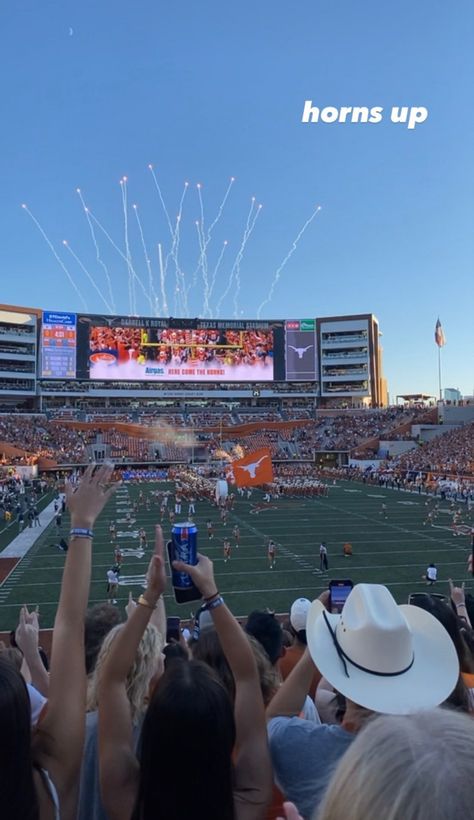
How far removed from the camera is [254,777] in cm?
186

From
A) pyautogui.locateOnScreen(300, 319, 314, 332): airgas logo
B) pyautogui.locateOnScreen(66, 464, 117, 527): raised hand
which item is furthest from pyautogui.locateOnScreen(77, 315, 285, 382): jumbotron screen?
pyautogui.locateOnScreen(66, 464, 117, 527): raised hand

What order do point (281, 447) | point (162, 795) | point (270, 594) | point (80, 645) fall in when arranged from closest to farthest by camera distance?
point (162, 795)
point (80, 645)
point (270, 594)
point (281, 447)

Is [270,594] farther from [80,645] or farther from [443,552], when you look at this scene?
[80,645]

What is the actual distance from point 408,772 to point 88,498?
67.7 inches

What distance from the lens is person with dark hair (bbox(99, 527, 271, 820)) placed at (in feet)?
5.13

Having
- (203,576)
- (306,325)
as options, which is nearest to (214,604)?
(203,576)

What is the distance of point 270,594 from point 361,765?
48.0 feet

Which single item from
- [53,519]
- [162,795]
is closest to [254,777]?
[162,795]

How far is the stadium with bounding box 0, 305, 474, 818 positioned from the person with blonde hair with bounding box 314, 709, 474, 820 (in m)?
1.05

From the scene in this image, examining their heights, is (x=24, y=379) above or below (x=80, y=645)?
above

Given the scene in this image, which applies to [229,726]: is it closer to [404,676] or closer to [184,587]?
[404,676]

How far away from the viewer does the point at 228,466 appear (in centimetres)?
3834

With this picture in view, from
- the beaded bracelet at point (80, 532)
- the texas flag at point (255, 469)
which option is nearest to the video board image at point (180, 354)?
the texas flag at point (255, 469)

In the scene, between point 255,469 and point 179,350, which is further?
point 179,350
